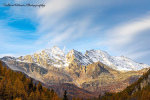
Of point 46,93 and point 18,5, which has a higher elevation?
point 18,5

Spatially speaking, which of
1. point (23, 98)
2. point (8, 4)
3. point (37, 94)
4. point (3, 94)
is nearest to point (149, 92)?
point (37, 94)

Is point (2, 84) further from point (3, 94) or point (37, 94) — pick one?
point (37, 94)

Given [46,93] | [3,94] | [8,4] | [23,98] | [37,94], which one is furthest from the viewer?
[46,93]

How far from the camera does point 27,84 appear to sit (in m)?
152

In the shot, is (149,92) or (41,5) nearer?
(41,5)

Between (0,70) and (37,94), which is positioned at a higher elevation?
(0,70)

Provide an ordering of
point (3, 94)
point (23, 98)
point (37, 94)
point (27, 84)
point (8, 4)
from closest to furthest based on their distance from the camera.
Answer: point (8, 4), point (3, 94), point (23, 98), point (37, 94), point (27, 84)

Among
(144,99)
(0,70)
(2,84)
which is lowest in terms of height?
(144,99)

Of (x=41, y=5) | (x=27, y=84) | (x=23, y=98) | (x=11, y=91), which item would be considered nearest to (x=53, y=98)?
(x=27, y=84)

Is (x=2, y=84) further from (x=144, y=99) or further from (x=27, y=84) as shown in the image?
(x=144, y=99)

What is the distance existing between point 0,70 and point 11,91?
178 ft

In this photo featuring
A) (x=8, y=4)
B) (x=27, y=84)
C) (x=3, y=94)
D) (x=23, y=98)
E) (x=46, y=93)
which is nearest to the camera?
(x=8, y=4)

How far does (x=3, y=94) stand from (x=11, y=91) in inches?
236

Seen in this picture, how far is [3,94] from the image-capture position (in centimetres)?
10912
